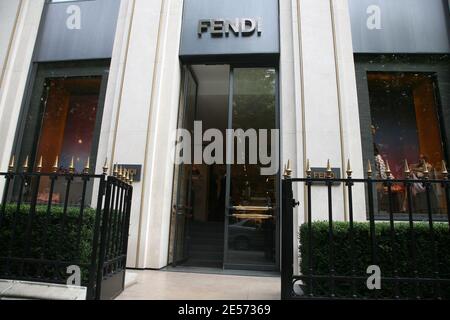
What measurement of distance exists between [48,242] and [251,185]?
4400 millimetres

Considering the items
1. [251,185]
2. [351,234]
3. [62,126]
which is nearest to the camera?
[351,234]

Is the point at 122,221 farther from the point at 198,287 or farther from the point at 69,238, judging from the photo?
the point at 198,287

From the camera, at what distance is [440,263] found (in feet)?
12.3

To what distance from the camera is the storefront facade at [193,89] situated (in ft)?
21.4

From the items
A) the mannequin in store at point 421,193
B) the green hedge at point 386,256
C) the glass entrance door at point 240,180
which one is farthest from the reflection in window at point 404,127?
the green hedge at point 386,256

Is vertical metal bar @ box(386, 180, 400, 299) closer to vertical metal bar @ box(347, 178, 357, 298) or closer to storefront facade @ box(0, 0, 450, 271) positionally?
vertical metal bar @ box(347, 178, 357, 298)

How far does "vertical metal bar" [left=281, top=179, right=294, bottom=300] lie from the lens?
3406 mm

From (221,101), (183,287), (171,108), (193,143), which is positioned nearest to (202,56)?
(171,108)

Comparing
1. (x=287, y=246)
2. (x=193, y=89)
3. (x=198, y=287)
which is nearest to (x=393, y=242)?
(x=287, y=246)

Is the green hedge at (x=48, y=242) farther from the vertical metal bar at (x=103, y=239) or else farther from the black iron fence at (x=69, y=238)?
the vertical metal bar at (x=103, y=239)

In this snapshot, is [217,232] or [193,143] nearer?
[193,143]

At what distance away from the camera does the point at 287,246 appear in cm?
347

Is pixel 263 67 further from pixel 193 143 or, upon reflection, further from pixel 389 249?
pixel 389 249
